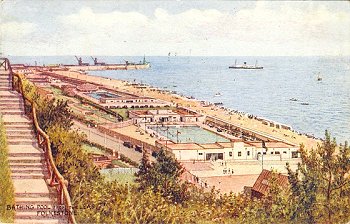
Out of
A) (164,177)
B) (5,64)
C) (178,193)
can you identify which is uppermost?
(5,64)

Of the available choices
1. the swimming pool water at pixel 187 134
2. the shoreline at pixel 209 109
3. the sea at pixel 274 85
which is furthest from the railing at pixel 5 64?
the swimming pool water at pixel 187 134

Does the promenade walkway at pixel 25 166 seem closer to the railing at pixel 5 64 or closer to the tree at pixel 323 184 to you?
the railing at pixel 5 64

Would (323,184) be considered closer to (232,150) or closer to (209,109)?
(232,150)

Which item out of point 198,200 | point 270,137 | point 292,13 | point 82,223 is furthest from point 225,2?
point 82,223

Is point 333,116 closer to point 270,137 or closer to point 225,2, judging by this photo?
point 270,137

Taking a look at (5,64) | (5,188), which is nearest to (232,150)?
(5,188)

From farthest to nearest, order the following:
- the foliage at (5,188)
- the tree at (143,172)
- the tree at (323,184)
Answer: the tree at (323,184), the tree at (143,172), the foliage at (5,188)

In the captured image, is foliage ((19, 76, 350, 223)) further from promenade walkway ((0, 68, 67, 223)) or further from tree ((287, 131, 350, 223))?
promenade walkway ((0, 68, 67, 223))
